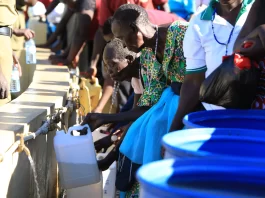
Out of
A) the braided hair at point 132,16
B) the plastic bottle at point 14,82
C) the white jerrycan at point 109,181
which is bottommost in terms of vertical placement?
the white jerrycan at point 109,181

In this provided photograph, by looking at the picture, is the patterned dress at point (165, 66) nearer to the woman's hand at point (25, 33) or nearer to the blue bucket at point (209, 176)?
the blue bucket at point (209, 176)

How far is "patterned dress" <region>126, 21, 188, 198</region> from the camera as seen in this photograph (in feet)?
12.1

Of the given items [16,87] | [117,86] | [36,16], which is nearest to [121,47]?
[117,86]

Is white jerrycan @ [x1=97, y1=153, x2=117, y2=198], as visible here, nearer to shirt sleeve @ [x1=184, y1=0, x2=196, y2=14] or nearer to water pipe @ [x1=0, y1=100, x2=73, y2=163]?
water pipe @ [x1=0, y1=100, x2=73, y2=163]

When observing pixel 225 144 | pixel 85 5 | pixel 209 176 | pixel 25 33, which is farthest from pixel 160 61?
pixel 85 5

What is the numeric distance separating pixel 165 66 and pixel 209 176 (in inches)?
78.7

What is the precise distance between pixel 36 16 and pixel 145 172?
8.00 m

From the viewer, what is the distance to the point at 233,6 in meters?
3.21

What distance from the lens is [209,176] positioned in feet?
5.89

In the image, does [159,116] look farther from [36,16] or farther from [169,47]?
[36,16]

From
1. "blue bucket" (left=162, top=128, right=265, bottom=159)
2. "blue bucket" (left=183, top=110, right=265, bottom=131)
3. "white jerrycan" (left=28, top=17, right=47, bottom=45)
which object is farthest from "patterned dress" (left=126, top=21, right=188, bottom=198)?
"white jerrycan" (left=28, top=17, right=47, bottom=45)

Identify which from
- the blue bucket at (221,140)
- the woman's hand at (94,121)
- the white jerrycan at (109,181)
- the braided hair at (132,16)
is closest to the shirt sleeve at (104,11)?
the white jerrycan at (109,181)

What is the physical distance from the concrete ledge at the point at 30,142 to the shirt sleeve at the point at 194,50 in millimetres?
973

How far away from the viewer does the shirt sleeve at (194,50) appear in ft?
10.5
